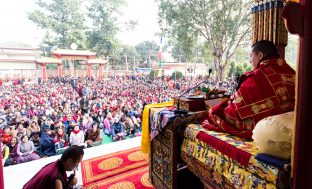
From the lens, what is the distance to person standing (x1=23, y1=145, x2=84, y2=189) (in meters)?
1.48

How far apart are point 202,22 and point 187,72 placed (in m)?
1.07

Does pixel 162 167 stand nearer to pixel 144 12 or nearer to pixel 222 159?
pixel 222 159

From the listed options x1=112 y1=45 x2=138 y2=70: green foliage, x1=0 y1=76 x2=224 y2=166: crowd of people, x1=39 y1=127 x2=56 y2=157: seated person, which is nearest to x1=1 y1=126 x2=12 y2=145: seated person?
x1=0 y1=76 x2=224 y2=166: crowd of people

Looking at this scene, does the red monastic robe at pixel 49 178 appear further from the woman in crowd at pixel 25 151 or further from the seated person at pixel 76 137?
the seated person at pixel 76 137

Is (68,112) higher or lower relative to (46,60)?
lower

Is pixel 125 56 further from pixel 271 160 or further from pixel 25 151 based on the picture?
pixel 271 160

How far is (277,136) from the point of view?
94cm

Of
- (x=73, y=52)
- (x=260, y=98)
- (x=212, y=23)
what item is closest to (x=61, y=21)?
(x=73, y=52)

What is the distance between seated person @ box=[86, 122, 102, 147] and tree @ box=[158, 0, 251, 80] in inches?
88.1

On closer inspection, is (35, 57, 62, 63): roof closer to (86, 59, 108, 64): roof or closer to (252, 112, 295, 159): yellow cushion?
(86, 59, 108, 64): roof

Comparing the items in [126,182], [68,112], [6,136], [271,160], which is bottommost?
[126,182]

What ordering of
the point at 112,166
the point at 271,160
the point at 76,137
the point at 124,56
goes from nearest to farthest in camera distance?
the point at 271,160 → the point at 112,166 → the point at 76,137 → the point at 124,56

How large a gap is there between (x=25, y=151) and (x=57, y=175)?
175 cm

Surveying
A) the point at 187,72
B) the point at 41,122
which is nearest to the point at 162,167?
the point at 41,122
